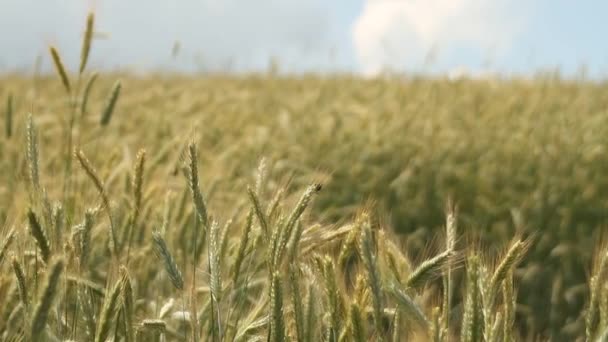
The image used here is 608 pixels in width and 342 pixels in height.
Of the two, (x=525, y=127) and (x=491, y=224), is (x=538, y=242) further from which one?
(x=525, y=127)

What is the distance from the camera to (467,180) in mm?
4957

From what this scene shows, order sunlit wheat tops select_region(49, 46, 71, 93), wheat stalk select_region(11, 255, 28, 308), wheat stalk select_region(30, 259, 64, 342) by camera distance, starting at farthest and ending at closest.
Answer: sunlit wheat tops select_region(49, 46, 71, 93)
wheat stalk select_region(11, 255, 28, 308)
wheat stalk select_region(30, 259, 64, 342)

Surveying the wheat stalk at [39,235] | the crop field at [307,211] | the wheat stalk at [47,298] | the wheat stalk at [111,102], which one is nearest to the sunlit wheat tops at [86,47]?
the crop field at [307,211]

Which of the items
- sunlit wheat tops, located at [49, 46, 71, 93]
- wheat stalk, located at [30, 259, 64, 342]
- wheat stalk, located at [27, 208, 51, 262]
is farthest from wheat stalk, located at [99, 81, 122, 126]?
wheat stalk, located at [30, 259, 64, 342]

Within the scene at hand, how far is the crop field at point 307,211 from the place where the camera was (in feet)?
3.66

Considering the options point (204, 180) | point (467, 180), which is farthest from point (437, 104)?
point (204, 180)

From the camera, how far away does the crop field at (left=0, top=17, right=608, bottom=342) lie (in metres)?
1.12

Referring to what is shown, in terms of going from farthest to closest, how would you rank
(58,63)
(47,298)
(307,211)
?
1. (58,63)
2. (307,211)
3. (47,298)

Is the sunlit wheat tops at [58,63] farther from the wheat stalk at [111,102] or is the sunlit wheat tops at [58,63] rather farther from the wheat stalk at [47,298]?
the wheat stalk at [47,298]

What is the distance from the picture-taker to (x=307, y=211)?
146cm

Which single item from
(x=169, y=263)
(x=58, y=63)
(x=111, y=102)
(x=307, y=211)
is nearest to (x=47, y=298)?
(x=169, y=263)

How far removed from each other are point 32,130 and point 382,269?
53 cm

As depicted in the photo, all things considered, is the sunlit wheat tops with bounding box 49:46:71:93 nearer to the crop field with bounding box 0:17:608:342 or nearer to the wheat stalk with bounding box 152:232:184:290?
the crop field with bounding box 0:17:608:342

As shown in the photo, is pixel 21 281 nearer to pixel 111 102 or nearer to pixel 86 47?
pixel 86 47
